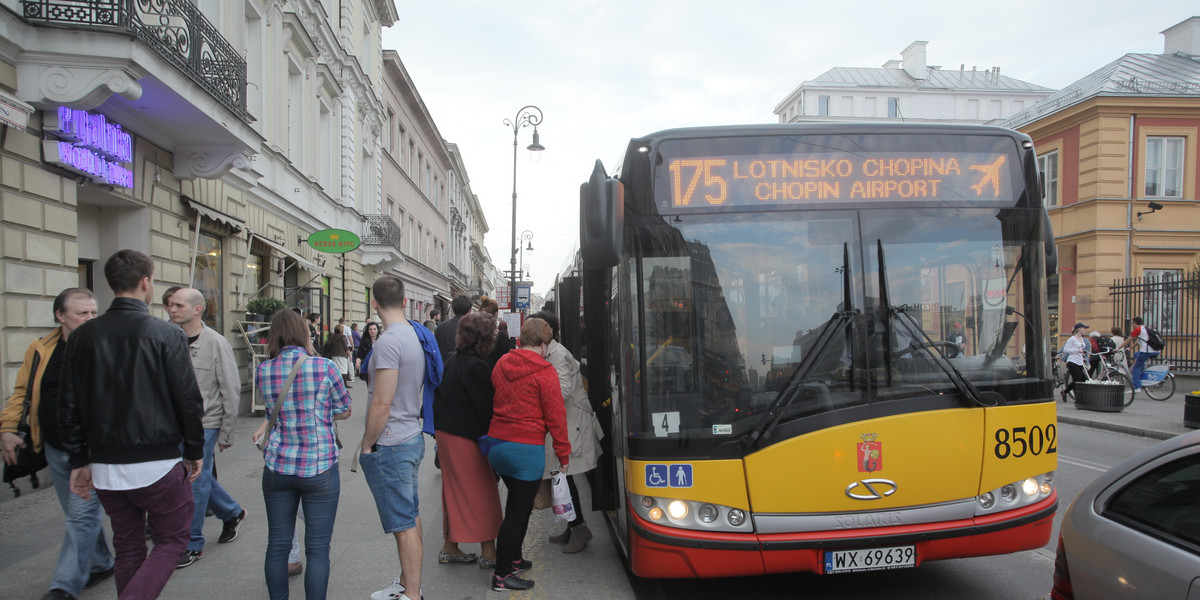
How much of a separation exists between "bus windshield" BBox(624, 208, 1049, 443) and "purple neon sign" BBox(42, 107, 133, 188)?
7.06 metres

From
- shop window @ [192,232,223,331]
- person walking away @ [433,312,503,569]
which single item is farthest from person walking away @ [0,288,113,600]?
shop window @ [192,232,223,331]

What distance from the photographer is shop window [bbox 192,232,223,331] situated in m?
12.1

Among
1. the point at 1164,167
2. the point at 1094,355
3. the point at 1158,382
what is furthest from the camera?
the point at 1164,167

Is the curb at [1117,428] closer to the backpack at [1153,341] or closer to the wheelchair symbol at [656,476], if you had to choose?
the backpack at [1153,341]

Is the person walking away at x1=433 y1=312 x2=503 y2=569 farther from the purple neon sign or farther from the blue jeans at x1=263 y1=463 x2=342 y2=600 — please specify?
the purple neon sign

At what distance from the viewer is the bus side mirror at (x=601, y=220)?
13.2 ft

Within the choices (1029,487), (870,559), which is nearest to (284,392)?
(870,559)

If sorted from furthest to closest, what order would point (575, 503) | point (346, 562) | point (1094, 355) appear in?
point (1094, 355) < point (575, 503) < point (346, 562)

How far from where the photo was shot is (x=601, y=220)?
4.04 m

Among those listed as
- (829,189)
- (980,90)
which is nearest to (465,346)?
(829,189)

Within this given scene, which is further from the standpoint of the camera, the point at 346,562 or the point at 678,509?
the point at 346,562

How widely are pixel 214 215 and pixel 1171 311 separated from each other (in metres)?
22.3

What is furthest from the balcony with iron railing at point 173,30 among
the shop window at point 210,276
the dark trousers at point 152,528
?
the dark trousers at point 152,528

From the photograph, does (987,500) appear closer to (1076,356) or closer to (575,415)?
(575,415)
